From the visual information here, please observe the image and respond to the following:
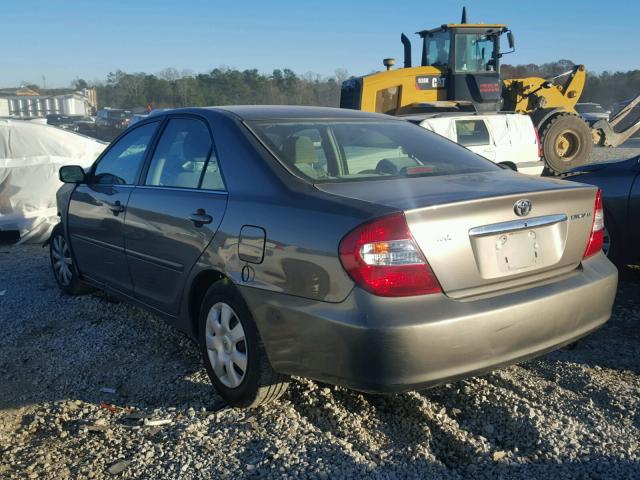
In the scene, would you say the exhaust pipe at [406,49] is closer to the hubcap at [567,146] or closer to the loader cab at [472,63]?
the loader cab at [472,63]

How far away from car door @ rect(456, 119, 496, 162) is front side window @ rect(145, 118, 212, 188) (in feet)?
22.5

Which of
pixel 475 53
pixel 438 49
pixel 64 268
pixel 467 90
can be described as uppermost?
pixel 438 49

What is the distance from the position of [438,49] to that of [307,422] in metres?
13.2

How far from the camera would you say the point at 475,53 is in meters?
14.4

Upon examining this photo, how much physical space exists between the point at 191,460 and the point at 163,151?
204 centimetres

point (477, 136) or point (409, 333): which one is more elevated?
point (477, 136)

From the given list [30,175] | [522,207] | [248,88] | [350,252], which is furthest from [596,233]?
[248,88]

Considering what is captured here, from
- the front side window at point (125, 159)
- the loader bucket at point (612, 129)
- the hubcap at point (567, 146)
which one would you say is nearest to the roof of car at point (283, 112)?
the front side window at point (125, 159)

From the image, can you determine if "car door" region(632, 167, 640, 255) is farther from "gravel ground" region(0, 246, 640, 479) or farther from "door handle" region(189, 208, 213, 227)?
"door handle" region(189, 208, 213, 227)

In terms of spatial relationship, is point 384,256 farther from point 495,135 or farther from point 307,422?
point 495,135

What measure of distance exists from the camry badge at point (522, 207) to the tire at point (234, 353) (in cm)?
136

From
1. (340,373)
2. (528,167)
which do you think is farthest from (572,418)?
(528,167)

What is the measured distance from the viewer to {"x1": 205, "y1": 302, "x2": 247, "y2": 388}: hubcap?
126 inches

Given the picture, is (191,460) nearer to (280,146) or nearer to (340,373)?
(340,373)
